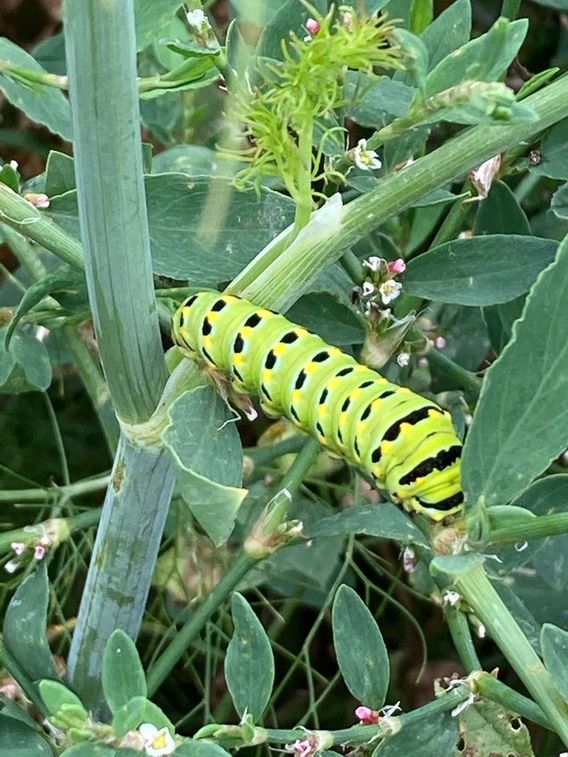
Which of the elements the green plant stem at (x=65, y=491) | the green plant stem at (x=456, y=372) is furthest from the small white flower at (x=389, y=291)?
the green plant stem at (x=65, y=491)

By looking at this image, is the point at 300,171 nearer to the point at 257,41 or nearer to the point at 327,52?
the point at 327,52

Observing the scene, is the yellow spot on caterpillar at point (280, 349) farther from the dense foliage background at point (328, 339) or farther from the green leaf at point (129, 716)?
the green leaf at point (129, 716)

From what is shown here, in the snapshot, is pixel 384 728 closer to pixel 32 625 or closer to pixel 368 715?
pixel 368 715

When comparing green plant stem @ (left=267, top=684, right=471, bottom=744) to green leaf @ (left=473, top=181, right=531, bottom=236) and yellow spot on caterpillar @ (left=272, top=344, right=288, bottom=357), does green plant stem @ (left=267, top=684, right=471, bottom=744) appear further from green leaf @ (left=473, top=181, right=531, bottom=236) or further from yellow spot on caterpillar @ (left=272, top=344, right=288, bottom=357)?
green leaf @ (left=473, top=181, right=531, bottom=236)

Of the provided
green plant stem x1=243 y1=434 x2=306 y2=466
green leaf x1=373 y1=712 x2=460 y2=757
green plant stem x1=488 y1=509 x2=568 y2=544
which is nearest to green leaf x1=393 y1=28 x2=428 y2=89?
green plant stem x1=488 y1=509 x2=568 y2=544

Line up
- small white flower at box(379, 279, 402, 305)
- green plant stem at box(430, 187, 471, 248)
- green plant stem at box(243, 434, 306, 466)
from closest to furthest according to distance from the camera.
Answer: small white flower at box(379, 279, 402, 305) → green plant stem at box(430, 187, 471, 248) → green plant stem at box(243, 434, 306, 466)
